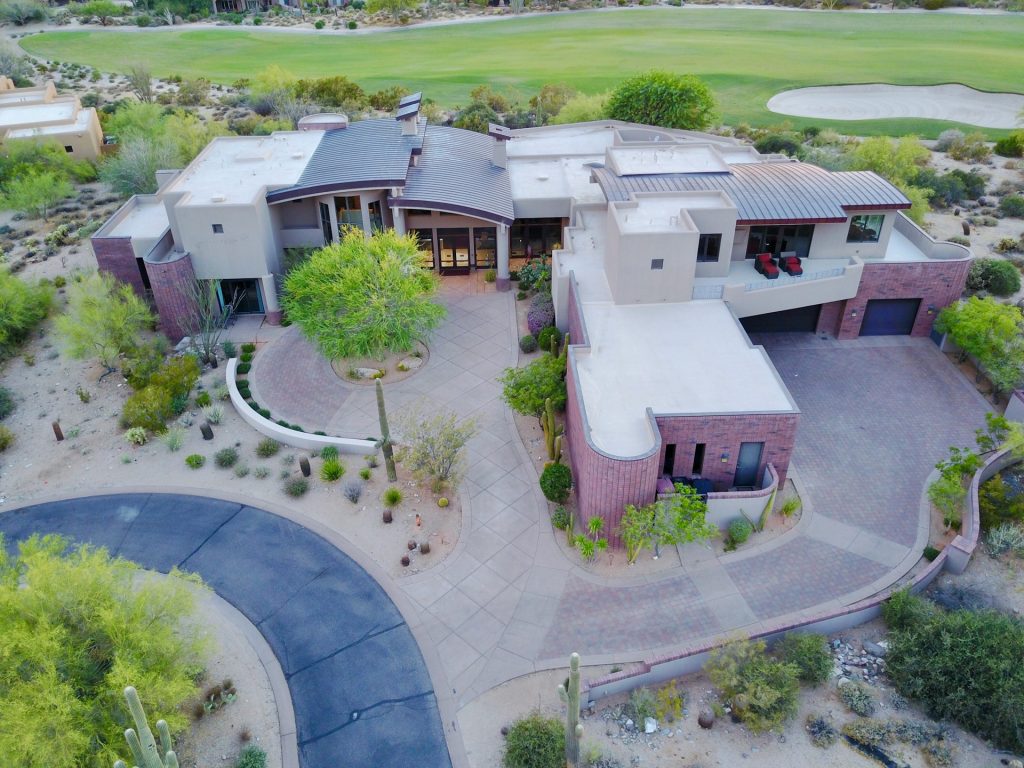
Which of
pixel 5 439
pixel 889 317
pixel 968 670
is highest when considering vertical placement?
pixel 889 317

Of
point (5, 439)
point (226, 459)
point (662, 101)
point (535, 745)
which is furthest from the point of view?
point (662, 101)

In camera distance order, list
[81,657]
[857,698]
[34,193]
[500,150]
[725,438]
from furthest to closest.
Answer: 1. [34,193]
2. [500,150]
3. [725,438]
4. [857,698]
5. [81,657]

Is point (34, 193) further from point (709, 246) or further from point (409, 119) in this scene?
point (709, 246)

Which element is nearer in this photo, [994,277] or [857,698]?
[857,698]

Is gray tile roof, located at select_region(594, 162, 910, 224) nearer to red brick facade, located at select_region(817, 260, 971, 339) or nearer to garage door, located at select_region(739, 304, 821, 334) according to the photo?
red brick facade, located at select_region(817, 260, 971, 339)

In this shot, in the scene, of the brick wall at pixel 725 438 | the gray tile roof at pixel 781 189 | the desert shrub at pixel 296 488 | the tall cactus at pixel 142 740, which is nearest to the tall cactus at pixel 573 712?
the tall cactus at pixel 142 740

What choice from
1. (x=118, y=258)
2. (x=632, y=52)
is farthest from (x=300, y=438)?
(x=632, y=52)

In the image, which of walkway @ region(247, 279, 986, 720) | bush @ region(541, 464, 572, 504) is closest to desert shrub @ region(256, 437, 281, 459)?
walkway @ region(247, 279, 986, 720)

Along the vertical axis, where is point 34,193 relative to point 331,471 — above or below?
above
